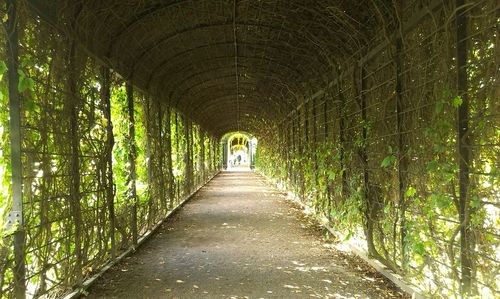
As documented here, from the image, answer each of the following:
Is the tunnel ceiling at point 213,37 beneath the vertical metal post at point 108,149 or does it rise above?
above

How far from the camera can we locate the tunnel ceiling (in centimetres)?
464

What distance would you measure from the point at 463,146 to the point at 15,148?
3290 mm

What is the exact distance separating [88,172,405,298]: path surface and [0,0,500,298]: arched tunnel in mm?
35

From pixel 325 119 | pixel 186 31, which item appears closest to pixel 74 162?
pixel 186 31

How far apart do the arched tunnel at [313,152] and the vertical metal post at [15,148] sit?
0.03ft

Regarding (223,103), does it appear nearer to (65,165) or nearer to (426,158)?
(65,165)

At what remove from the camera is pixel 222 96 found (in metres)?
14.8

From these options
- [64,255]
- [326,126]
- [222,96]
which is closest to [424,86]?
[64,255]

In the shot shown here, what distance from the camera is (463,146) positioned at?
282cm

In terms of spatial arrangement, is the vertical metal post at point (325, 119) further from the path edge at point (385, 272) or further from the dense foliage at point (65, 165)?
the dense foliage at point (65, 165)

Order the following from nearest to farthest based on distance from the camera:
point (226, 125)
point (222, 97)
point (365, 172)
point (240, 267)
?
point (240, 267)
point (365, 172)
point (222, 97)
point (226, 125)

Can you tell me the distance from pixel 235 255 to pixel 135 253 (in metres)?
1.46

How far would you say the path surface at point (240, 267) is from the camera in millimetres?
4020

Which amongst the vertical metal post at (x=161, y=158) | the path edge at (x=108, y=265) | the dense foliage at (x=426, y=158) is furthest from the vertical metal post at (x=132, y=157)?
the dense foliage at (x=426, y=158)
